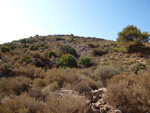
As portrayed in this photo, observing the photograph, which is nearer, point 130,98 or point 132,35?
point 130,98

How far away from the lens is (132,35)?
630 inches

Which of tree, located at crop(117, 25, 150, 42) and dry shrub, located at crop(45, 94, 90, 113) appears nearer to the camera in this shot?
dry shrub, located at crop(45, 94, 90, 113)

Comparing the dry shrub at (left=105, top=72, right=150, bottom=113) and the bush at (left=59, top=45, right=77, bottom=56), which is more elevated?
the bush at (left=59, top=45, right=77, bottom=56)

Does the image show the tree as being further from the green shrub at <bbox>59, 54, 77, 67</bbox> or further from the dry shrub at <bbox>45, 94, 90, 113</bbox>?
the dry shrub at <bbox>45, 94, 90, 113</bbox>

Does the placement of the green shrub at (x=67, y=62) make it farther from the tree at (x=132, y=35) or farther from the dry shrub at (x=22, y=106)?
the tree at (x=132, y=35)

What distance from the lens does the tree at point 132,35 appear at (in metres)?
15.3

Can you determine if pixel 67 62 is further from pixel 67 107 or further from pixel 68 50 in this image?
pixel 67 107

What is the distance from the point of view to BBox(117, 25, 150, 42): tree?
15.3 m

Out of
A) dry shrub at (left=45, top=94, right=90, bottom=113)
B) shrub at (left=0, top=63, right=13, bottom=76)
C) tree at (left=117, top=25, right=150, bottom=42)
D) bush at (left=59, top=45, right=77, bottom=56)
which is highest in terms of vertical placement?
tree at (left=117, top=25, right=150, bottom=42)

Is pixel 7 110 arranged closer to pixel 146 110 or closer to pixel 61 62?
pixel 146 110

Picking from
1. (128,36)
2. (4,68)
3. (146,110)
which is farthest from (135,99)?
(128,36)

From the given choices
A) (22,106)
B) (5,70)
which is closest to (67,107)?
(22,106)

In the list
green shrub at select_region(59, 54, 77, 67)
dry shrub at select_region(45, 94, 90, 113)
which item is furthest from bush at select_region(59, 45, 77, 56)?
dry shrub at select_region(45, 94, 90, 113)

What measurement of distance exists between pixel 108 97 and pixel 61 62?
8831 millimetres
